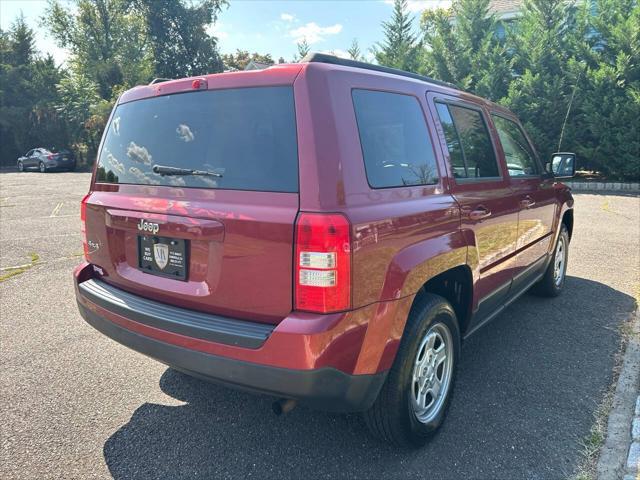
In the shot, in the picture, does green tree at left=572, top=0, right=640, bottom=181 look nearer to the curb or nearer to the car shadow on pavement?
the curb

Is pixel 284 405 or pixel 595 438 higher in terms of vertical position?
pixel 284 405

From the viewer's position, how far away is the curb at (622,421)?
2418 mm

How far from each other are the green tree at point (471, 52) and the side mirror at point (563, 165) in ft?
43.1

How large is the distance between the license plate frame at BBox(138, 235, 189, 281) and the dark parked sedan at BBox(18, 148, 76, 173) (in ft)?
94.8

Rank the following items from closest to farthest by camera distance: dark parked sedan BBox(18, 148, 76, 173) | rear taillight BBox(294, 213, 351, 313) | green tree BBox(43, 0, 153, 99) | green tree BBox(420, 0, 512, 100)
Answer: rear taillight BBox(294, 213, 351, 313) → green tree BBox(420, 0, 512, 100) → dark parked sedan BBox(18, 148, 76, 173) → green tree BBox(43, 0, 153, 99)

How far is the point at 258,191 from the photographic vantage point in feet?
6.94

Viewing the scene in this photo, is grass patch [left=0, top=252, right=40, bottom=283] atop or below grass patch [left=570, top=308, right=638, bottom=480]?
atop

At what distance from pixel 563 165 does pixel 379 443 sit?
11.4 feet

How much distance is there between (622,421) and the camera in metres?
2.80

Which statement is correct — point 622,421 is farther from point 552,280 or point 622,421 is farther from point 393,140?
point 552,280

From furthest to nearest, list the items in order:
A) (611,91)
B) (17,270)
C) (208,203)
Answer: (611,91), (17,270), (208,203)

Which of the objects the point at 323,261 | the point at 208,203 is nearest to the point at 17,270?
the point at 208,203

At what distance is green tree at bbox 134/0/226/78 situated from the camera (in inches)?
1451

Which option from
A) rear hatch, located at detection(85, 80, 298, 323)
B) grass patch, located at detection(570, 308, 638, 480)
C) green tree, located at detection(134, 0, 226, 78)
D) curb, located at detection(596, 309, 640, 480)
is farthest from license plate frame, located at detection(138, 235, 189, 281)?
green tree, located at detection(134, 0, 226, 78)
